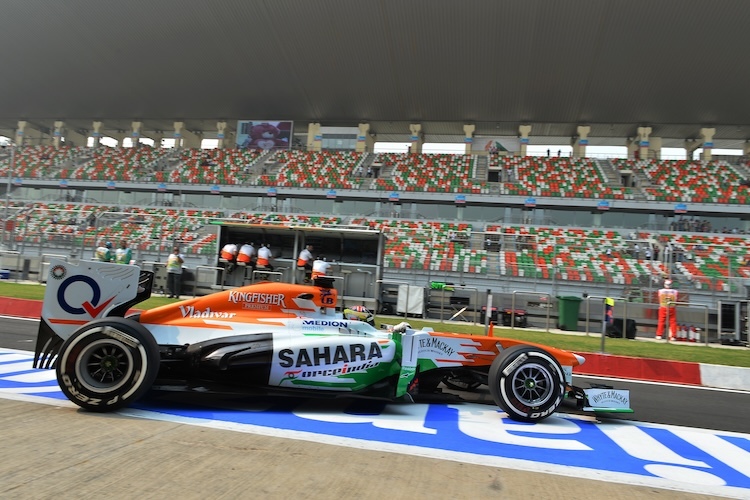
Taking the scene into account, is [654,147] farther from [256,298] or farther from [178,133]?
[256,298]

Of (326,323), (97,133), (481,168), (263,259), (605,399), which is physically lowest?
(605,399)

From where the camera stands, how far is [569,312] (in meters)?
13.6

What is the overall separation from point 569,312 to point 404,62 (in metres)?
22.6

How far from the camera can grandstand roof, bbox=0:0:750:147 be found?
26.4 m

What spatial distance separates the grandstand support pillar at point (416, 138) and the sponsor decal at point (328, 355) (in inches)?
1425

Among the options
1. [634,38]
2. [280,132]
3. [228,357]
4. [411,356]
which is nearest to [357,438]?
[411,356]

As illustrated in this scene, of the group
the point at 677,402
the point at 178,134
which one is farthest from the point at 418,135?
the point at 677,402

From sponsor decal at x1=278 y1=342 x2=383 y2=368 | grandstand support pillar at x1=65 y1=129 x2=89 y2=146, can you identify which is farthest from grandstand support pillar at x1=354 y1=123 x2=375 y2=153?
sponsor decal at x1=278 y1=342 x2=383 y2=368

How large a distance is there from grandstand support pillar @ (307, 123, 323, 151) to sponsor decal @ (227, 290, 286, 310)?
122ft

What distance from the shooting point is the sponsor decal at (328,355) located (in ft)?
13.8

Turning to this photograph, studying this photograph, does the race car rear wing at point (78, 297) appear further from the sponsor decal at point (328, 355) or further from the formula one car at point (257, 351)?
the sponsor decal at point (328, 355)

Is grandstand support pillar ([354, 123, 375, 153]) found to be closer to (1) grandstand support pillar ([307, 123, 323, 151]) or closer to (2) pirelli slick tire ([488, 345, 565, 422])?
(1) grandstand support pillar ([307, 123, 323, 151])

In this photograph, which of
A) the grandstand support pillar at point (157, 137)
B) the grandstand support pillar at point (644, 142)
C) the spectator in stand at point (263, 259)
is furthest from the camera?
the grandstand support pillar at point (157, 137)

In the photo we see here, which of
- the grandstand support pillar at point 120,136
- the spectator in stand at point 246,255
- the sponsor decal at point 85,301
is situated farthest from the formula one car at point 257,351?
the grandstand support pillar at point 120,136
